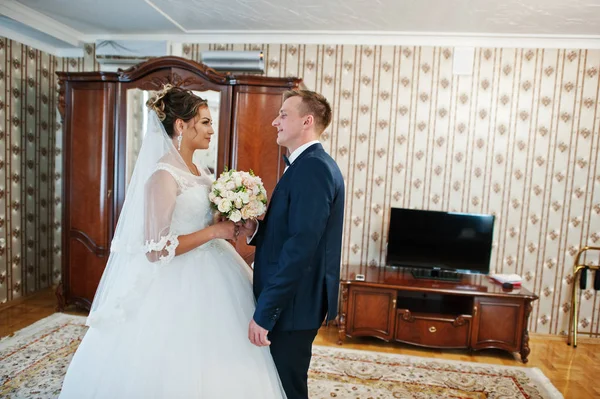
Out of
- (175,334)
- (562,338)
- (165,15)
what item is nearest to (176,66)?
(165,15)

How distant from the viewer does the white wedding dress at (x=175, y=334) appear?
5.30 ft

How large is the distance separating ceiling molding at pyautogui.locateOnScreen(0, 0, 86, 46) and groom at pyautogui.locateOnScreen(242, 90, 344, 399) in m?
3.01

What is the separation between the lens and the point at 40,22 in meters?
3.78

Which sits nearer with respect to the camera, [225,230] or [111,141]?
[225,230]

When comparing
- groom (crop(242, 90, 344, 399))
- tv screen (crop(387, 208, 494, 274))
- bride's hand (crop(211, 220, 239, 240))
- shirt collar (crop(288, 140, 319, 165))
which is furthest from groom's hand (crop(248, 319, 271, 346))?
tv screen (crop(387, 208, 494, 274))

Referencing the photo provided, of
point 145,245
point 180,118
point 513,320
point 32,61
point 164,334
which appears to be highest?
point 32,61

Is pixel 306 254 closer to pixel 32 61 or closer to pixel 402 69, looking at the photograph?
pixel 402 69

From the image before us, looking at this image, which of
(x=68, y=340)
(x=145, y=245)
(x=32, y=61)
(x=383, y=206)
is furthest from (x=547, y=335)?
(x=32, y=61)

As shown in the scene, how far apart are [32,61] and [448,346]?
4.51 metres

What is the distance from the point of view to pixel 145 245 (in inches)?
68.0

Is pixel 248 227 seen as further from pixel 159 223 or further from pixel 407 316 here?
pixel 407 316

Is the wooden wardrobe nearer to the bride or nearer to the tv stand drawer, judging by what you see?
the tv stand drawer

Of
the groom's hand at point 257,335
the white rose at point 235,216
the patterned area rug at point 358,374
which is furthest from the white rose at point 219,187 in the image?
the patterned area rug at point 358,374

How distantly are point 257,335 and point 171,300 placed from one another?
1.28 ft
